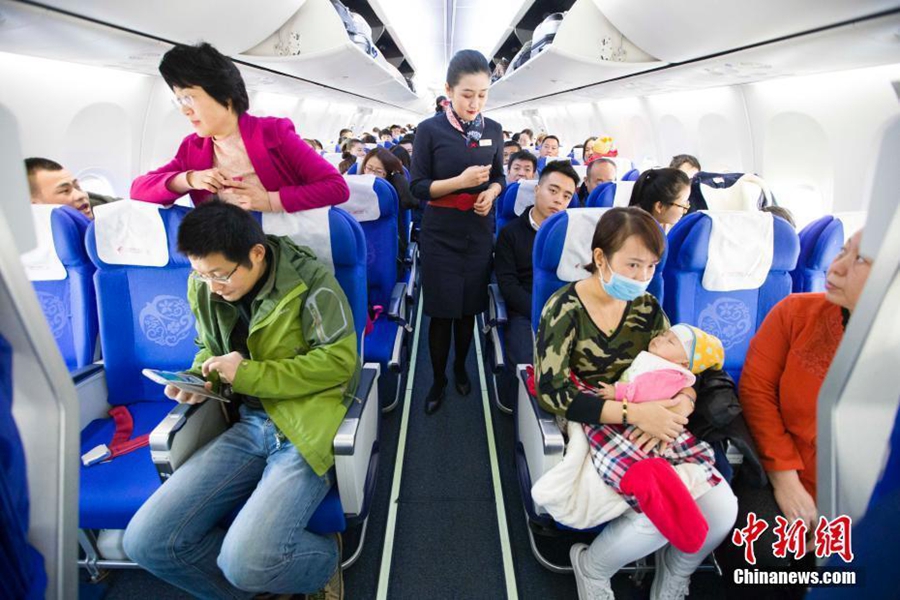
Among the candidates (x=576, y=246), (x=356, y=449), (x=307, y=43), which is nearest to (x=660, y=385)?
(x=576, y=246)

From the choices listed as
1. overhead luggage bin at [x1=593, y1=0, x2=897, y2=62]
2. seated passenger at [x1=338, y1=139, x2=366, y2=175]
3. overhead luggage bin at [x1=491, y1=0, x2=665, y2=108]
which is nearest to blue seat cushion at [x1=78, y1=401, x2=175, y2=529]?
overhead luggage bin at [x1=593, y1=0, x2=897, y2=62]

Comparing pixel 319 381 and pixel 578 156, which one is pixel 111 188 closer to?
pixel 319 381

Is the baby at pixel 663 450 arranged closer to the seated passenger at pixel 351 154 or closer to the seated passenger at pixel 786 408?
the seated passenger at pixel 786 408

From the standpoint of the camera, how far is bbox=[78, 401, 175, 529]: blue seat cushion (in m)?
1.51

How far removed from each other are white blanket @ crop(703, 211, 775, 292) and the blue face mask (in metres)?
0.73

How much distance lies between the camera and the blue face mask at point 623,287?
1521 millimetres

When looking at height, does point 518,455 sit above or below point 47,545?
below

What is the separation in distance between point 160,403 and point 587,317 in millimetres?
2045

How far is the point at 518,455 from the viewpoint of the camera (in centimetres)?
196

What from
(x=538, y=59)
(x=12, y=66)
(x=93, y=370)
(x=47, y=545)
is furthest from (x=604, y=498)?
(x=538, y=59)

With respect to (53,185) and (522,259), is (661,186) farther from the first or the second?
(53,185)

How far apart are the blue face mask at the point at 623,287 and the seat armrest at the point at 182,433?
1604 mm

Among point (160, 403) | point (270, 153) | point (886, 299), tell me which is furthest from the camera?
point (160, 403)

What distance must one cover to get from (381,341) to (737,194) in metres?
2.86
